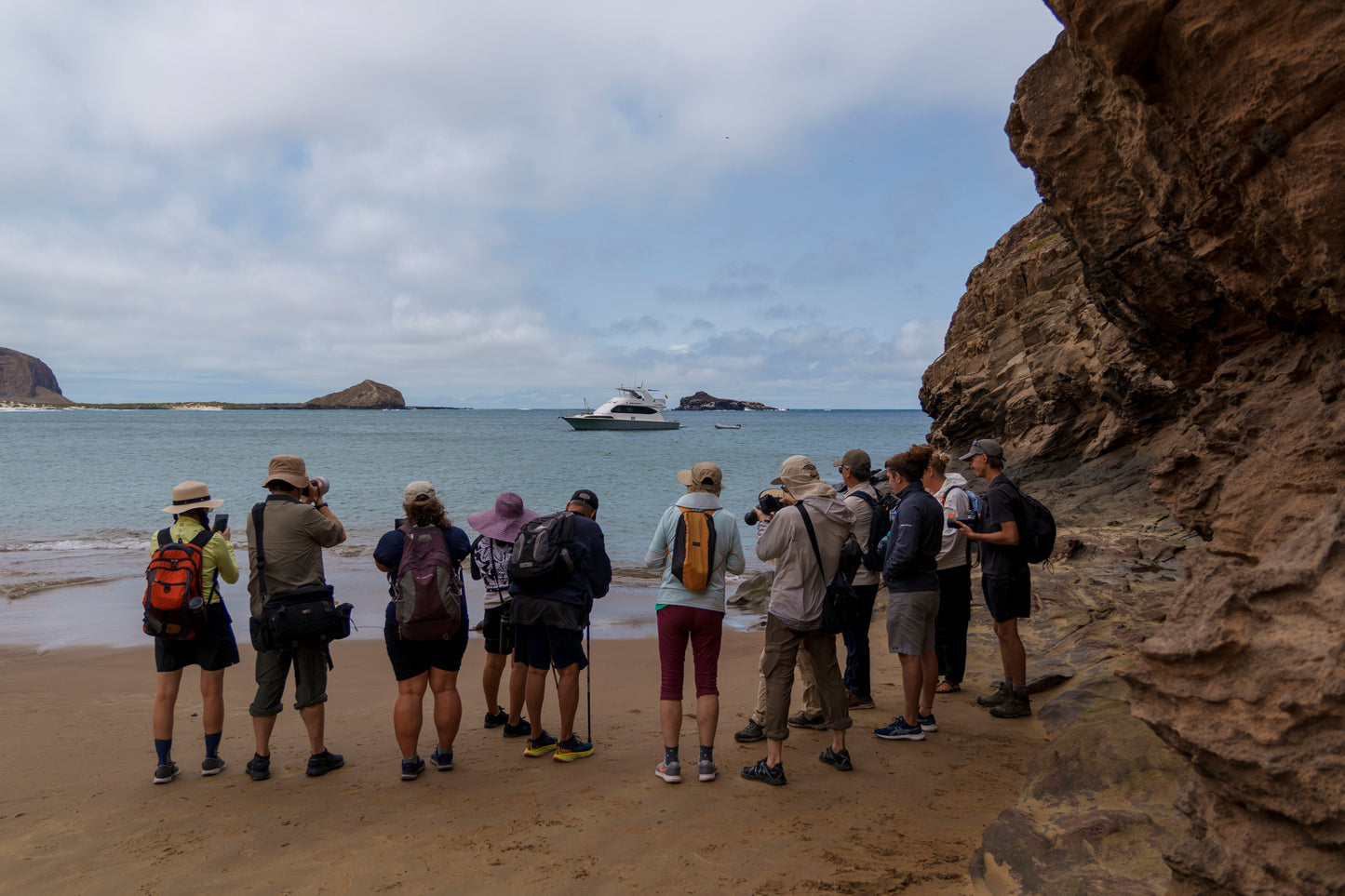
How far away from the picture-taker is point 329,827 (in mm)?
4242

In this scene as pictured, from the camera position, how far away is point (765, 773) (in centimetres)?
469

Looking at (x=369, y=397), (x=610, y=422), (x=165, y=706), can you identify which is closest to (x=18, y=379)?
(x=369, y=397)

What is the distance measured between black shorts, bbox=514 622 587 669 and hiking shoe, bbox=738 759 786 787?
125 centimetres

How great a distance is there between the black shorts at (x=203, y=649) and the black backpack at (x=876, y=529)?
412 centimetres

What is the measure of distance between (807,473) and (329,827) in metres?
3.31

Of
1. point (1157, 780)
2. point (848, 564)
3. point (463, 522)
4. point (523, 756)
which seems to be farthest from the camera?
point (463, 522)

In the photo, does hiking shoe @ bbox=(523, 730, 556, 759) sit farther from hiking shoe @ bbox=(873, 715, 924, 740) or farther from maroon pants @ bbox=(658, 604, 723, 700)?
hiking shoe @ bbox=(873, 715, 924, 740)

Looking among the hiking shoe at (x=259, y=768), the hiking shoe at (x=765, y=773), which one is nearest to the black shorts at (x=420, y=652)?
the hiking shoe at (x=259, y=768)

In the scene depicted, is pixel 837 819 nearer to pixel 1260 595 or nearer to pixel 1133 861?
pixel 1133 861

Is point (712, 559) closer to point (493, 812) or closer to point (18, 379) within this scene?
point (493, 812)

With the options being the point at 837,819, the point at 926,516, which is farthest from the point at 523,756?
the point at 926,516

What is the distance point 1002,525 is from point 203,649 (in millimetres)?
5223

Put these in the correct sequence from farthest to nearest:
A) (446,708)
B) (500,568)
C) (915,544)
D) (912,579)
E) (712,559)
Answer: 1. (500,568)
2. (912,579)
3. (915,544)
4. (446,708)
5. (712,559)

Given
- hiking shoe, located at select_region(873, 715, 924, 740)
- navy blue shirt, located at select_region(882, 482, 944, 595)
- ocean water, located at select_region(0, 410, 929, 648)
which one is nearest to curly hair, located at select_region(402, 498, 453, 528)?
navy blue shirt, located at select_region(882, 482, 944, 595)
